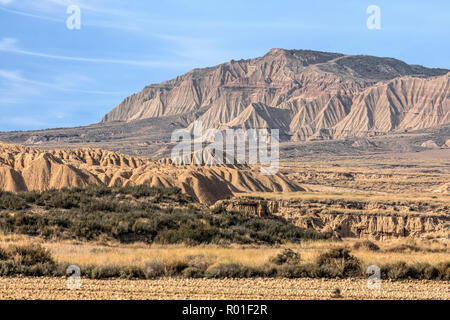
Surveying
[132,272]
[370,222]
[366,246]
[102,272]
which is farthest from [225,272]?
[370,222]

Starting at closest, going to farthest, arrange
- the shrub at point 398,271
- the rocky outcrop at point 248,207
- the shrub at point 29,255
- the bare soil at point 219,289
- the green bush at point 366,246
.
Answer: the bare soil at point 219,289
the shrub at point 398,271
the shrub at point 29,255
the green bush at point 366,246
the rocky outcrop at point 248,207

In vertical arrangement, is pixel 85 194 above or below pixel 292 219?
above

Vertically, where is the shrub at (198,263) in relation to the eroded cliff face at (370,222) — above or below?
above

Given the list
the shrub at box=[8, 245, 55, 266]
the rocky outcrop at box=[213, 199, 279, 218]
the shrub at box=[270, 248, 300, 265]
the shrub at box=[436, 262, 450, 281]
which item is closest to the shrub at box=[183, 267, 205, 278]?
the shrub at box=[270, 248, 300, 265]

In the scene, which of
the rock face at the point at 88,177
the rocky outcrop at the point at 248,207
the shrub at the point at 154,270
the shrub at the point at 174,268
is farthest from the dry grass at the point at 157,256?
the rock face at the point at 88,177

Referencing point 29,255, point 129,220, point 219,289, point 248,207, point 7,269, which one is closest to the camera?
point 219,289

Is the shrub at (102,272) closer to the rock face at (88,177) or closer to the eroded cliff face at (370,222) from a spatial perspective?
the eroded cliff face at (370,222)

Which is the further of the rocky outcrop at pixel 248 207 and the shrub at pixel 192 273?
the rocky outcrop at pixel 248 207

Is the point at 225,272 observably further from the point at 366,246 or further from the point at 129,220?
the point at 129,220
